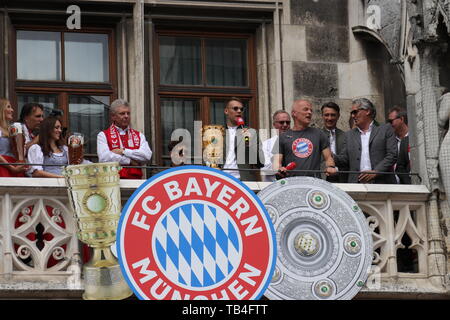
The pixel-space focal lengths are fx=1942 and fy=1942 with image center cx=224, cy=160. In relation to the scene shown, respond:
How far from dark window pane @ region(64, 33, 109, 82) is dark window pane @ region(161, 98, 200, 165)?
748 millimetres

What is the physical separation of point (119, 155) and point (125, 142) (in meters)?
0.27

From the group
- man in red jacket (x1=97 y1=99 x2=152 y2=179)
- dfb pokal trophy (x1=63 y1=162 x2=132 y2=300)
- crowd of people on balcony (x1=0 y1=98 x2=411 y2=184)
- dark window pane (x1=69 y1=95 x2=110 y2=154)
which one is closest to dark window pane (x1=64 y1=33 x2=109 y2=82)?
dark window pane (x1=69 y1=95 x2=110 y2=154)

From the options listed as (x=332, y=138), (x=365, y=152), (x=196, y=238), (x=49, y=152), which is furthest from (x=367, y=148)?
(x=49, y=152)

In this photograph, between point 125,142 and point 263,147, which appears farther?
point 263,147

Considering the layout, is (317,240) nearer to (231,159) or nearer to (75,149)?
(231,159)

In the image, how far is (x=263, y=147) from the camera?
19.9m

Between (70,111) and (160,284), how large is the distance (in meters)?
3.60

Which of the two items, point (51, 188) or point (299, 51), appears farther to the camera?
point (299, 51)
